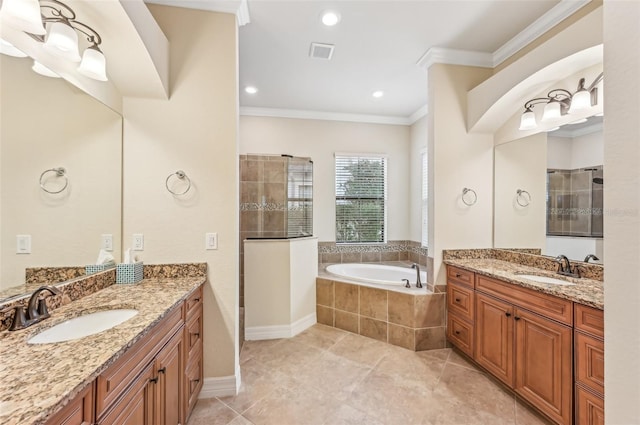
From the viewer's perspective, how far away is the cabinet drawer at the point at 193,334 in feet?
5.73

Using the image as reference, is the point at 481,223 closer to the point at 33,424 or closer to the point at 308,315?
the point at 308,315

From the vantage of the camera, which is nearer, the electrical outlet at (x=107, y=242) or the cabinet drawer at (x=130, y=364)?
the cabinet drawer at (x=130, y=364)

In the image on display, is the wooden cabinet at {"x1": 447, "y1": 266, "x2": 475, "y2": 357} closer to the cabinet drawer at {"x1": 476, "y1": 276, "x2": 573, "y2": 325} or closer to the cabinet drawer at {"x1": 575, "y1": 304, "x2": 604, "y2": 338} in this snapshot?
the cabinet drawer at {"x1": 476, "y1": 276, "x2": 573, "y2": 325}

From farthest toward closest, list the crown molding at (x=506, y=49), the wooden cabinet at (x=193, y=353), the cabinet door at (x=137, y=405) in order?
the crown molding at (x=506, y=49)
the wooden cabinet at (x=193, y=353)
the cabinet door at (x=137, y=405)

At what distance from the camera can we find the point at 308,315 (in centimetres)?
332

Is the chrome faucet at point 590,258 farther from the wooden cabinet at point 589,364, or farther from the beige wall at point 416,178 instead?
the beige wall at point 416,178

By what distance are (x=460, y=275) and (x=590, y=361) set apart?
113cm

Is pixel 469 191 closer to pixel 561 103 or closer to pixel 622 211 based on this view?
pixel 561 103

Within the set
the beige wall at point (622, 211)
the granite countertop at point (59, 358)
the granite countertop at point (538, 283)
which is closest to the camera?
the beige wall at point (622, 211)

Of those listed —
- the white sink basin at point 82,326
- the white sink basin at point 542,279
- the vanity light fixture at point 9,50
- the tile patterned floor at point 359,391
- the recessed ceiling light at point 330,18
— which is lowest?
the tile patterned floor at point 359,391

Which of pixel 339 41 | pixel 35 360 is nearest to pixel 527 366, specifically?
pixel 35 360

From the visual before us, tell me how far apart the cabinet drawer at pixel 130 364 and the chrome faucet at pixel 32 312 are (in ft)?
1.51

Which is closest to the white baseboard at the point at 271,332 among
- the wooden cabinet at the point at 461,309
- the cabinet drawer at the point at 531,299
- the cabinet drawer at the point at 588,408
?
the wooden cabinet at the point at 461,309

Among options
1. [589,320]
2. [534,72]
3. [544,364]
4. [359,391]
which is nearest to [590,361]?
[589,320]
